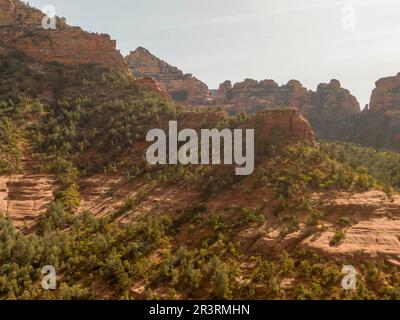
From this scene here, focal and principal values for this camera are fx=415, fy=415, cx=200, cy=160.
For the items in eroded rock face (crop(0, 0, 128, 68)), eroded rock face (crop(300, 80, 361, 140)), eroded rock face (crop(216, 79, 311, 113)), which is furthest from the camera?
eroded rock face (crop(216, 79, 311, 113))

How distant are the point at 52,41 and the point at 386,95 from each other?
200 feet

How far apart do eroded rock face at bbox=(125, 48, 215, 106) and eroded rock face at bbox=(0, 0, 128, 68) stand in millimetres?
37924

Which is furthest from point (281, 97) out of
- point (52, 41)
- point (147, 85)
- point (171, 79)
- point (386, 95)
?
point (52, 41)

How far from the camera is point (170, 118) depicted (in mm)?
40375

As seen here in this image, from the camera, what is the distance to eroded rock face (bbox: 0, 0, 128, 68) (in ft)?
167

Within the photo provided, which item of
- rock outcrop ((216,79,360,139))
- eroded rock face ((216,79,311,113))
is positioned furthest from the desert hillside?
eroded rock face ((216,79,311,113))

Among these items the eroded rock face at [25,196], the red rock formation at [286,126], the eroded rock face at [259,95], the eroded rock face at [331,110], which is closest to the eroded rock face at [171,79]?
the eroded rock face at [259,95]

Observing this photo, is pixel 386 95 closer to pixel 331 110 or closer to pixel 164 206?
pixel 331 110

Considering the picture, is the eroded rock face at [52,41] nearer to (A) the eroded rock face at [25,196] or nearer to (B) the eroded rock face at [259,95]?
(A) the eroded rock face at [25,196]

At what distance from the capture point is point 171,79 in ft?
308

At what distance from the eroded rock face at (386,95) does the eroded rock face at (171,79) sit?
34.4m

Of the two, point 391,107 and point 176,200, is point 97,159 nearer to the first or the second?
point 176,200

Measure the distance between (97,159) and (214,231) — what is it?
15.7 meters

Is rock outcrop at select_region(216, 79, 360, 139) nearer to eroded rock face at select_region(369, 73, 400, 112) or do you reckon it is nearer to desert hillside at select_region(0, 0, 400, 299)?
eroded rock face at select_region(369, 73, 400, 112)
